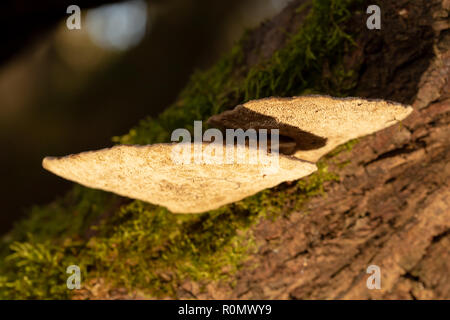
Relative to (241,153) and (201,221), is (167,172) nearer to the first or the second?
(241,153)

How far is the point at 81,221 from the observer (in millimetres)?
2203

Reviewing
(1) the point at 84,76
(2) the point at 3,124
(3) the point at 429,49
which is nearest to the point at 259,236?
(3) the point at 429,49

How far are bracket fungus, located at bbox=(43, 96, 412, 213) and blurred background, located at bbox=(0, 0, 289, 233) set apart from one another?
4.39m

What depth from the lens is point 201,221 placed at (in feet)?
5.71

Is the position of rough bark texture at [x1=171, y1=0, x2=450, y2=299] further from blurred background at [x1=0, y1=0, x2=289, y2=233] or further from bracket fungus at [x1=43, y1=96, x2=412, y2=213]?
blurred background at [x1=0, y1=0, x2=289, y2=233]

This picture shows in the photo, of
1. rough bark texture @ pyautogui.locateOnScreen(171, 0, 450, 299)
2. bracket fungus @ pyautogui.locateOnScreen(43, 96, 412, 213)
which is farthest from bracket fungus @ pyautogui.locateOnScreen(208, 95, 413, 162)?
rough bark texture @ pyautogui.locateOnScreen(171, 0, 450, 299)

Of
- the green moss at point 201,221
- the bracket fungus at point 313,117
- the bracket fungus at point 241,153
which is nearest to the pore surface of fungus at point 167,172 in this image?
the bracket fungus at point 241,153

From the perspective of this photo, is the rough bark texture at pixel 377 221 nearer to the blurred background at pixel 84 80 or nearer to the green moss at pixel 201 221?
the green moss at pixel 201 221

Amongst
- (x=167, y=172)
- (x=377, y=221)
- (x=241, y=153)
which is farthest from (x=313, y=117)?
(x=377, y=221)

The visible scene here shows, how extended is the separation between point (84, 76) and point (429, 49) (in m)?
5.41

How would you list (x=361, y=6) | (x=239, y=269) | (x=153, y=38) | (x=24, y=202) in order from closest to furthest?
(x=361, y=6)
(x=239, y=269)
(x=24, y=202)
(x=153, y=38)

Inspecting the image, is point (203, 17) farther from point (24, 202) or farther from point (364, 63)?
point (364, 63)

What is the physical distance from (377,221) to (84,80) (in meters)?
5.37

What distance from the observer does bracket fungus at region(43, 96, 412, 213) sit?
0.97 metres
